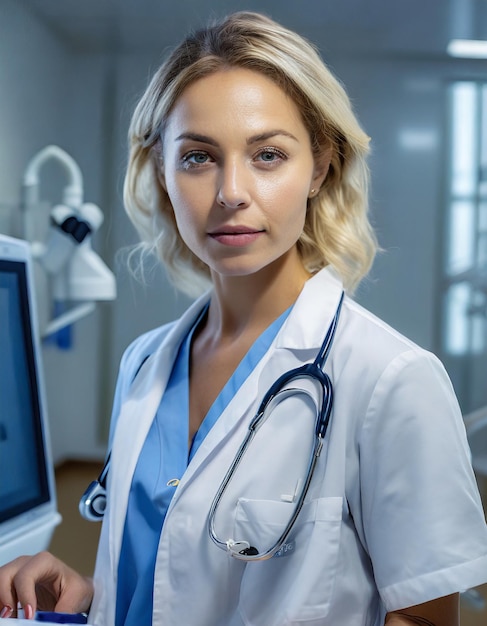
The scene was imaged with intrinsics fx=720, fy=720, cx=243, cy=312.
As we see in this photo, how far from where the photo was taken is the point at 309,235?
102 centimetres

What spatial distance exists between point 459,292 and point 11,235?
84cm

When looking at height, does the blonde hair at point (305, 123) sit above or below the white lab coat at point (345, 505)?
above

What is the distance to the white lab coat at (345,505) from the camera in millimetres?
724

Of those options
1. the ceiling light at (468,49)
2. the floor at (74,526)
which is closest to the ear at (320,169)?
the ceiling light at (468,49)

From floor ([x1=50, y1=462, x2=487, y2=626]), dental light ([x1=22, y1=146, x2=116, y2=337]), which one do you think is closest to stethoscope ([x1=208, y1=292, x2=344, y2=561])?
dental light ([x1=22, y1=146, x2=116, y2=337])

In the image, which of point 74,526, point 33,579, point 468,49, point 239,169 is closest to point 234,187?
point 239,169

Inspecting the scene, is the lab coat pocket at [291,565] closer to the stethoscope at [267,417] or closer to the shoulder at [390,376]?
the stethoscope at [267,417]

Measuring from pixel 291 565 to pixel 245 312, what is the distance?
34 cm

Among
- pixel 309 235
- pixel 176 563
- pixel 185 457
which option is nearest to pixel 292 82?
pixel 309 235

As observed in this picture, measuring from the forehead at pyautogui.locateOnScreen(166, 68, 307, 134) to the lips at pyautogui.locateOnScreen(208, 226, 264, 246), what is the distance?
0.12 m

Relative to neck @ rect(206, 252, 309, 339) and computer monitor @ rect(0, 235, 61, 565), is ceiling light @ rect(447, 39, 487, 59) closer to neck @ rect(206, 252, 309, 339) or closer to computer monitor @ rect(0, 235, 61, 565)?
neck @ rect(206, 252, 309, 339)

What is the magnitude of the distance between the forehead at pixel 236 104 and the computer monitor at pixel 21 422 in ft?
1.36

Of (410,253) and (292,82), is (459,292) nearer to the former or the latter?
(410,253)

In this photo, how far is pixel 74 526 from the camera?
4.88 feet
